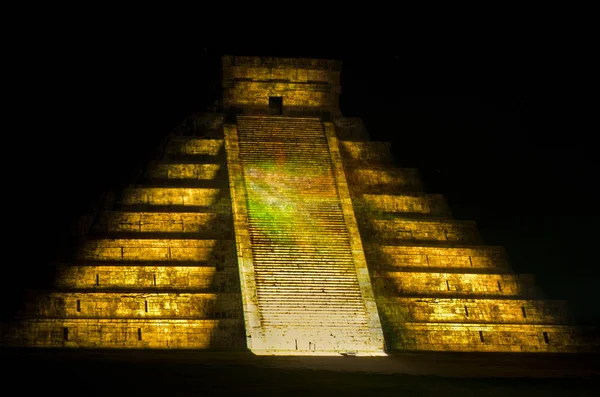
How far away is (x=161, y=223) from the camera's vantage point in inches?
886

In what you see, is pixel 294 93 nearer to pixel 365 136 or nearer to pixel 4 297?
pixel 365 136

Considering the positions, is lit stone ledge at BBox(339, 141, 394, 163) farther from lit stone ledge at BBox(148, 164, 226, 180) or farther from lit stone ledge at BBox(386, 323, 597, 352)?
lit stone ledge at BBox(386, 323, 597, 352)

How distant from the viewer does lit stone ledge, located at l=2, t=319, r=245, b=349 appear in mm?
19656

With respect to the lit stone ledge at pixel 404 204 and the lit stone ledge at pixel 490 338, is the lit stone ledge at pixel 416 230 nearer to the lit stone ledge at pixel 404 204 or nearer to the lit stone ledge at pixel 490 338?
the lit stone ledge at pixel 404 204

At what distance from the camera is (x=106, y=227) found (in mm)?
22312

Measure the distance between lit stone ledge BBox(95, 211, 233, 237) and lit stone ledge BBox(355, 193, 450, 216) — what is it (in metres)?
3.24

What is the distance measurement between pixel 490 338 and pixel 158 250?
6.75 metres

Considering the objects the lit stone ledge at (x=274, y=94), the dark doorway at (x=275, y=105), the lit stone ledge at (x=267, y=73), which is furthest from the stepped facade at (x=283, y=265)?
the lit stone ledge at (x=267, y=73)

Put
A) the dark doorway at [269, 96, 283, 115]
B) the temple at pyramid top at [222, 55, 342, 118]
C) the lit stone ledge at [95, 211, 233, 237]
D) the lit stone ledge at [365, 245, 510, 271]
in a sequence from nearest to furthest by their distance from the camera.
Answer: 1. the lit stone ledge at [95, 211, 233, 237]
2. the lit stone ledge at [365, 245, 510, 271]
3. the temple at pyramid top at [222, 55, 342, 118]
4. the dark doorway at [269, 96, 283, 115]

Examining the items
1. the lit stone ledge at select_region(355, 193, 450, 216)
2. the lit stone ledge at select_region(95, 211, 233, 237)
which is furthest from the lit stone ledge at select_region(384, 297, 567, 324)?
the lit stone ledge at select_region(95, 211, 233, 237)

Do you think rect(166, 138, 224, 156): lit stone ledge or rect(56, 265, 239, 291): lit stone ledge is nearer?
rect(56, 265, 239, 291): lit stone ledge

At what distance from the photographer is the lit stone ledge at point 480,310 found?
2156 cm

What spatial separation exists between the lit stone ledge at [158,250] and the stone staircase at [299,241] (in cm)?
70

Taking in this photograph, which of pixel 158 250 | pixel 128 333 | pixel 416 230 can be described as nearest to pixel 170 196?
pixel 158 250
